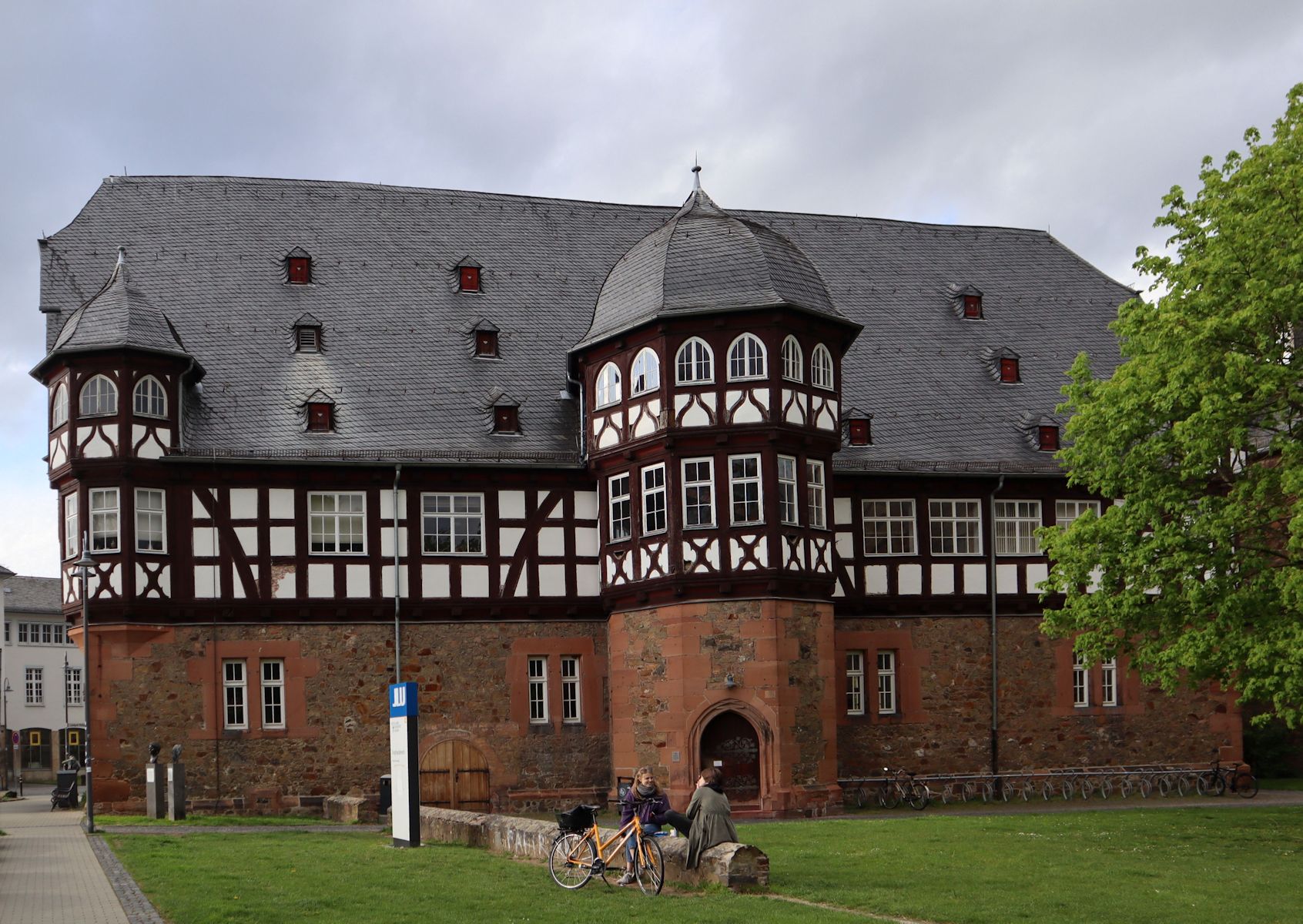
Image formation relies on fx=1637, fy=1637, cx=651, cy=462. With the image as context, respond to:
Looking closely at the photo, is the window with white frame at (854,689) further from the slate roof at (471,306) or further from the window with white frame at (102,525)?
the window with white frame at (102,525)

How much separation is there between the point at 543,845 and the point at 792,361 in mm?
13270

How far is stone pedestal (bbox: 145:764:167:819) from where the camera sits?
94.3 feet

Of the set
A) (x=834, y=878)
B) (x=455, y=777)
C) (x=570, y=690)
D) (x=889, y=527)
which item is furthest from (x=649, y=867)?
(x=889, y=527)

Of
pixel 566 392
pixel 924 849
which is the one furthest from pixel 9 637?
pixel 924 849

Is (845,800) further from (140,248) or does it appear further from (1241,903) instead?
(140,248)

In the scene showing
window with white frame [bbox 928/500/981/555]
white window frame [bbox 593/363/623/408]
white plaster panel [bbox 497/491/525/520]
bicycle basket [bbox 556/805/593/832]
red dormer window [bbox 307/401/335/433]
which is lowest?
bicycle basket [bbox 556/805/593/832]

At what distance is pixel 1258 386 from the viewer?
23.0 metres

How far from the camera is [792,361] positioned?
3077 centimetres

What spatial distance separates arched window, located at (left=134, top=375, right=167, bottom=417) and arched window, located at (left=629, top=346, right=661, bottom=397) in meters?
8.92

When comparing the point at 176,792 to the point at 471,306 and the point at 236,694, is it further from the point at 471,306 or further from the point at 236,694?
the point at 471,306

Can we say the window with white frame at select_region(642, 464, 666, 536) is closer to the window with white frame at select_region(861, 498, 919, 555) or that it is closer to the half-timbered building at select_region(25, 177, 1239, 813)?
the half-timbered building at select_region(25, 177, 1239, 813)

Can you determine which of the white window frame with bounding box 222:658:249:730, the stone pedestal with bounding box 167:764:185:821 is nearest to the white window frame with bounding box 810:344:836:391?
the white window frame with bounding box 222:658:249:730

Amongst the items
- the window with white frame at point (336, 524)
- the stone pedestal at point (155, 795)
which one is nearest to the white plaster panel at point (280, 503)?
the window with white frame at point (336, 524)

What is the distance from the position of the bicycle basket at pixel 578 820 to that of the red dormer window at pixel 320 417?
631 inches
